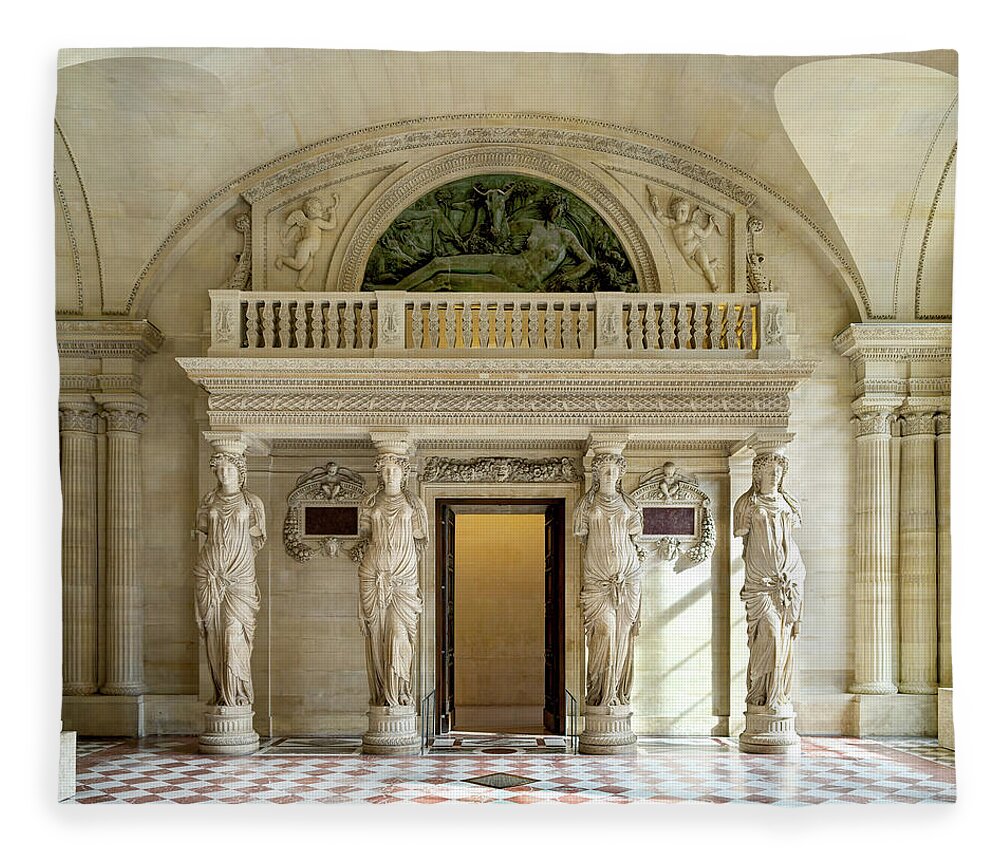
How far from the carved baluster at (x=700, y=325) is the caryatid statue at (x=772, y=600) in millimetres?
1116

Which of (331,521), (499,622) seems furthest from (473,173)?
(499,622)

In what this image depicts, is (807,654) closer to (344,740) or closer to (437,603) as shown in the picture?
(437,603)

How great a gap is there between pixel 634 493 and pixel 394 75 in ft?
14.4

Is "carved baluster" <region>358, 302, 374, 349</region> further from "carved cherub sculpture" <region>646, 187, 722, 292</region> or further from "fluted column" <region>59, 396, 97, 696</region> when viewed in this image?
"carved cherub sculpture" <region>646, 187, 722, 292</region>

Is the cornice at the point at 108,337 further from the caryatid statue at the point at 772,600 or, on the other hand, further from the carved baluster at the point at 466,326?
the caryatid statue at the point at 772,600

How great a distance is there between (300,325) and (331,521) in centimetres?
205

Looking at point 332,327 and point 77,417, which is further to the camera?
point 77,417

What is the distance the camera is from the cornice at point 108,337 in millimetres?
11352

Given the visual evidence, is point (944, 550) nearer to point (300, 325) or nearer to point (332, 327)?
point (332, 327)

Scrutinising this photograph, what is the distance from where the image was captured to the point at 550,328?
35.4 ft

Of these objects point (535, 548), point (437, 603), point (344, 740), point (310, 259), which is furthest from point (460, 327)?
point (535, 548)

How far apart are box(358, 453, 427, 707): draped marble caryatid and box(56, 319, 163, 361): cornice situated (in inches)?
104

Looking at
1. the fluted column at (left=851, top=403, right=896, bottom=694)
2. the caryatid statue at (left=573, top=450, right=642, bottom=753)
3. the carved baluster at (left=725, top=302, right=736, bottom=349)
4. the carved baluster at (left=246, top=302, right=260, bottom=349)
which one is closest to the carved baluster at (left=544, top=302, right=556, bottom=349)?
the caryatid statue at (left=573, top=450, right=642, bottom=753)

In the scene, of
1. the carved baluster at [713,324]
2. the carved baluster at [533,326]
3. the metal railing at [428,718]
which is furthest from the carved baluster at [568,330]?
the metal railing at [428,718]
